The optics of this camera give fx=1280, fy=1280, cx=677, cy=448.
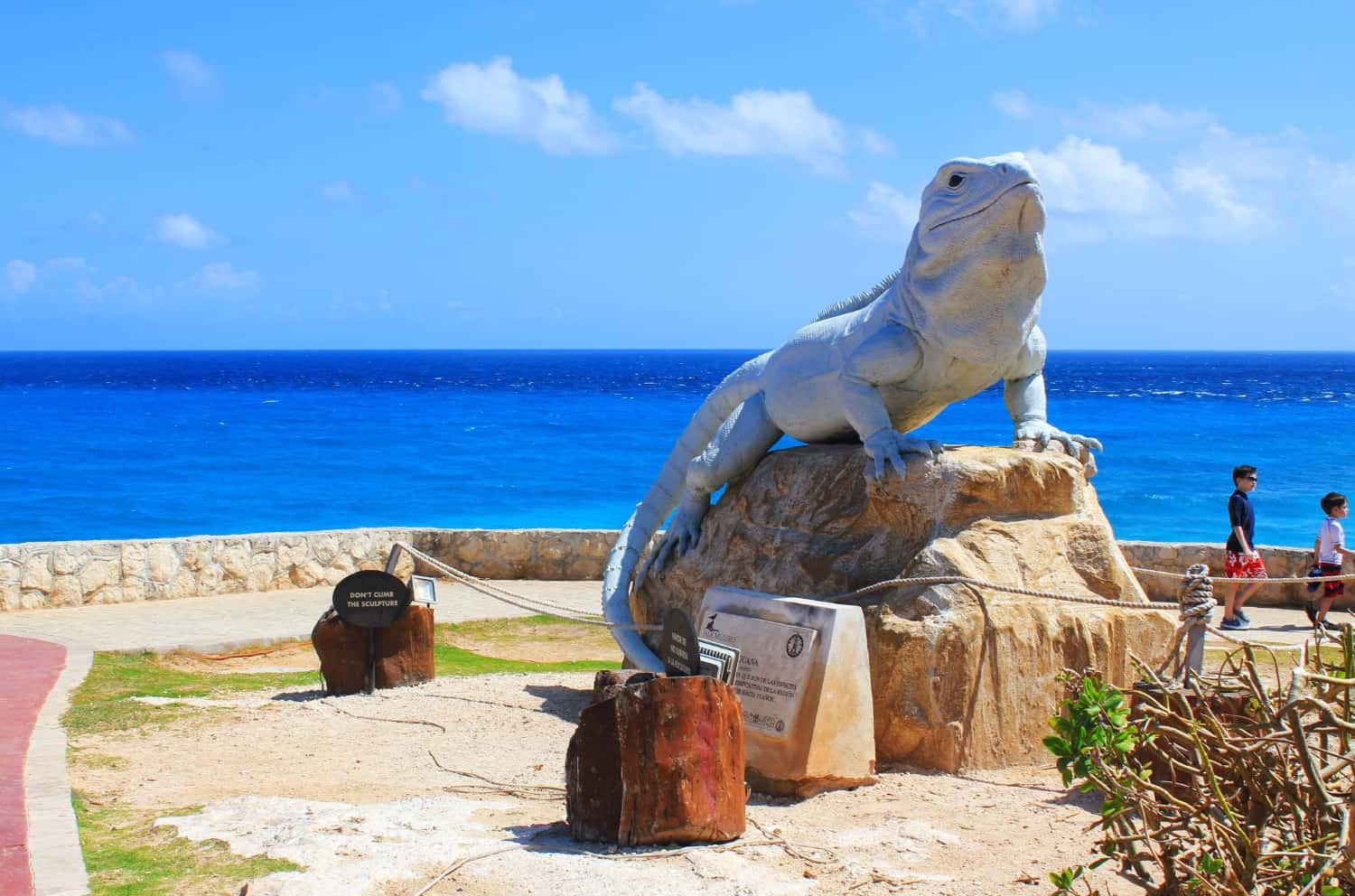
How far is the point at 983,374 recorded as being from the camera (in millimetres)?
Result: 6797

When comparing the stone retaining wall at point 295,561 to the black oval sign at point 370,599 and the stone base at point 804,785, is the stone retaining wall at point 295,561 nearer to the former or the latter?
the black oval sign at point 370,599

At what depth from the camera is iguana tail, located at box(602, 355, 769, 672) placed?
26.6 feet

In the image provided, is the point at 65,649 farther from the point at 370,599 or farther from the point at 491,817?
the point at 491,817

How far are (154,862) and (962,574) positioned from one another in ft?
12.5

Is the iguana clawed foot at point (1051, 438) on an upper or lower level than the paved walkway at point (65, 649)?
upper

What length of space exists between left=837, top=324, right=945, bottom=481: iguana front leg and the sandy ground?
1.63m

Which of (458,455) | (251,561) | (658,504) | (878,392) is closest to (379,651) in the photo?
(658,504)

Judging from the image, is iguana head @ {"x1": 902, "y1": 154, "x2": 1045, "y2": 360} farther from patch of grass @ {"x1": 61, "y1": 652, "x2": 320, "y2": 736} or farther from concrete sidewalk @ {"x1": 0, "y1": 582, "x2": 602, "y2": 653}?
concrete sidewalk @ {"x1": 0, "y1": 582, "x2": 602, "y2": 653}

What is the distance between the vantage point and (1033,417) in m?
7.23

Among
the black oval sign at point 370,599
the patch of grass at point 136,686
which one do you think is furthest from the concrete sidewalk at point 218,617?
the black oval sign at point 370,599

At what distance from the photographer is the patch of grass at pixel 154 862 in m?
4.60

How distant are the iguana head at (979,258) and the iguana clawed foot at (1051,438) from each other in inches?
27.5

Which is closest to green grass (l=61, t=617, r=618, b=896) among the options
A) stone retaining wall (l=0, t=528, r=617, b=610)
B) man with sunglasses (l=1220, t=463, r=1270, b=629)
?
stone retaining wall (l=0, t=528, r=617, b=610)

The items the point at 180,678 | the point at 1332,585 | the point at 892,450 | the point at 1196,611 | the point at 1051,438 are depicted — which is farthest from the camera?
the point at 1332,585
